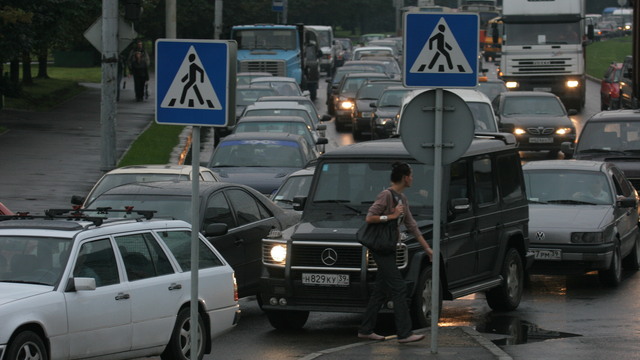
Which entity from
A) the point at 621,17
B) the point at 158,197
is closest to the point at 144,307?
the point at 158,197

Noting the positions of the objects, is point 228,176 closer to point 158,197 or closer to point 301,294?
point 158,197

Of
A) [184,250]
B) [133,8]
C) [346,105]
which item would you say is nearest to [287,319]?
[184,250]

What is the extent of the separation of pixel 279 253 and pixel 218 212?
1303 mm

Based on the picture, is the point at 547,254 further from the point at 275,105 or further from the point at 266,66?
the point at 266,66

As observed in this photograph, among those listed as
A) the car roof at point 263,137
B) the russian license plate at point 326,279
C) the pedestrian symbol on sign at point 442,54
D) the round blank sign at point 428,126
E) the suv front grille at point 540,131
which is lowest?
the russian license plate at point 326,279

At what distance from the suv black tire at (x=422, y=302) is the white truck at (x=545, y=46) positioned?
33.0m

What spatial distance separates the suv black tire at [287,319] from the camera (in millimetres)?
13531

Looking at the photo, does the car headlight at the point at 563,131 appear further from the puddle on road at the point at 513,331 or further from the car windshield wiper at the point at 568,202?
the puddle on road at the point at 513,331

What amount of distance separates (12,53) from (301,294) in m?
24.2

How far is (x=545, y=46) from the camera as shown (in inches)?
1826

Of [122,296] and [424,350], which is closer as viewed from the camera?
[122,296]

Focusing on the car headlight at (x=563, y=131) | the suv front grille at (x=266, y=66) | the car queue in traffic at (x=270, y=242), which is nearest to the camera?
the car queue in traffic at (x=270, y=242)

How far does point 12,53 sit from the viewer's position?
116 feet

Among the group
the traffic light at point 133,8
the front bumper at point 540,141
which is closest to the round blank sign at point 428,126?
the traffic light at point 133,8
